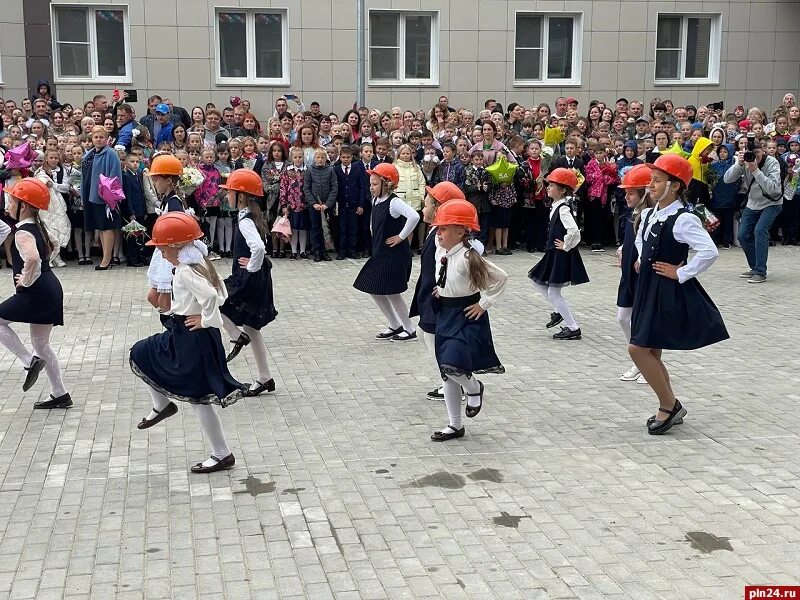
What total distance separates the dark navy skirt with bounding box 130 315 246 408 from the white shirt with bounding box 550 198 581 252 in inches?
179

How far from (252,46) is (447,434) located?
15.1 meters

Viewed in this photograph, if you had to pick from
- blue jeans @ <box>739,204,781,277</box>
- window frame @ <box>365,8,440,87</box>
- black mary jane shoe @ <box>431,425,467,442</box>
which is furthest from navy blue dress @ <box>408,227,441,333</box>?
window frame @ <box>365,8,440,87</box>

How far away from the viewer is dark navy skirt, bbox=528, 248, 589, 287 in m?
9.95

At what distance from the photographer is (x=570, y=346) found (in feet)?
32.1

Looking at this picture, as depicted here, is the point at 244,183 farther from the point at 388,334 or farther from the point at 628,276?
the point at 628,276

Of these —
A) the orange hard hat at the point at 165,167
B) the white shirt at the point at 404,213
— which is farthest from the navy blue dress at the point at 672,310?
the orange hard hat at the point at 165,167

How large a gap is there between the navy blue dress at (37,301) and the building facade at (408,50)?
1283 centimetres

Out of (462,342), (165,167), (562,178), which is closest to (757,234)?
(562,178)

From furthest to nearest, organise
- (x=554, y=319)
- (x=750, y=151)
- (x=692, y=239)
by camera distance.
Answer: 1. (x=750, y=151)
2. (x=554, y=319)
3. (x=692, y=239)

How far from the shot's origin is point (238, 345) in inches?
350

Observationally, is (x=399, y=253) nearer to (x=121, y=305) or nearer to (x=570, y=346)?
(x=570, y=346)

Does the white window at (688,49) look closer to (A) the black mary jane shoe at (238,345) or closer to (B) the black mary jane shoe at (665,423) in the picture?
(A) the black mary jane shoe at (238,345)

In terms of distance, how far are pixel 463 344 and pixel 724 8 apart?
18102mm

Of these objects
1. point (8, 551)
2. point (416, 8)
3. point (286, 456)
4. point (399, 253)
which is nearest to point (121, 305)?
point (399, 253)
